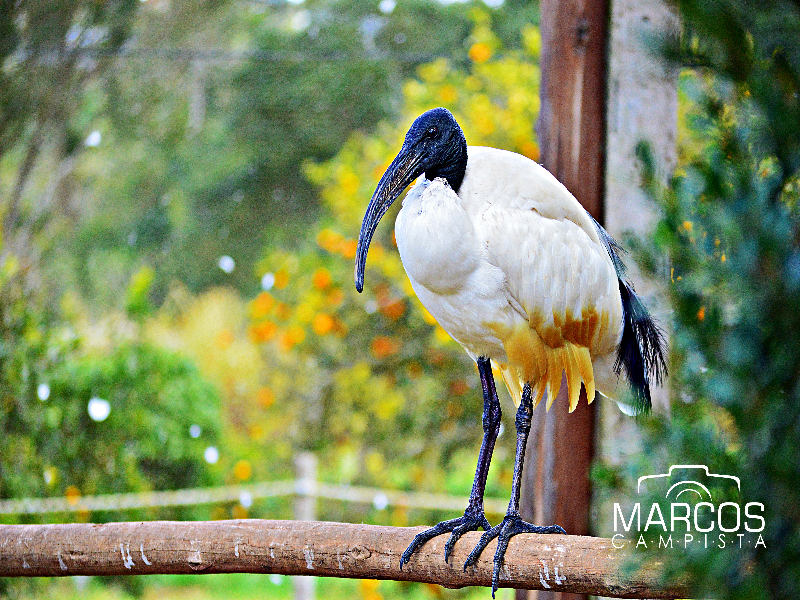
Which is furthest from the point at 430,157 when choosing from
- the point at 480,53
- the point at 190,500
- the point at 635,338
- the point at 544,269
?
the point at 190,500

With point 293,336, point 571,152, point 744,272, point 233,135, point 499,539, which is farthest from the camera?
point 233,135

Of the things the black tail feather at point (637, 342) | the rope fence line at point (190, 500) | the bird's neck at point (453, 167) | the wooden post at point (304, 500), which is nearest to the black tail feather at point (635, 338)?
the black tail feather at point (637, 342)

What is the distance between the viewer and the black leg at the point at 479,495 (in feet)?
4.55

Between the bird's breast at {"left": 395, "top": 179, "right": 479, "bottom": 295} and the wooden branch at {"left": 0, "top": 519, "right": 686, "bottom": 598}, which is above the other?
the bird's breast at {"left": 395, "top": 179, "right": 479, "bottom": 295}

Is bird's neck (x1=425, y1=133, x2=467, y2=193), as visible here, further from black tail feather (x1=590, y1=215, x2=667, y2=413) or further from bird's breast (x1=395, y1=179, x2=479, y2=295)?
black tail feather (x1=590, y1=215, x2=667, y2=413)

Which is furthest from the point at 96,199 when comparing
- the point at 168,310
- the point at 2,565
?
the point at 2,565

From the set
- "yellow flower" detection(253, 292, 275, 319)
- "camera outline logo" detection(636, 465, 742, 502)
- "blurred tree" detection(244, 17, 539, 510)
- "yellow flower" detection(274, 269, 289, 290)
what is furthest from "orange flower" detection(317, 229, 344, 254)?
"camera outline logo" detection(636, 465, 742, 502)

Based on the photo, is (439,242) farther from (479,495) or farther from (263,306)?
(263,306)

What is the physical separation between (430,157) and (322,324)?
1795mm

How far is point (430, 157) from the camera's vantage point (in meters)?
1.45

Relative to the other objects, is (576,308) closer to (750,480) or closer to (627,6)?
(627,6)

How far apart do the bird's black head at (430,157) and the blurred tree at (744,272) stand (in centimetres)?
91

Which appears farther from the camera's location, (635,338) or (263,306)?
(263,306)

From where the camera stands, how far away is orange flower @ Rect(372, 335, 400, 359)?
3.20 m
